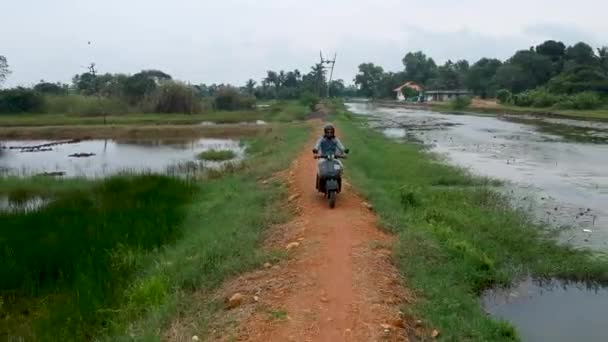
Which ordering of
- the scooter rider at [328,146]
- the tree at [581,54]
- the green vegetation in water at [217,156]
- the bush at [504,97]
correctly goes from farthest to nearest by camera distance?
1. the tree at [581,54]
2. the bush at [504,97]
3. the green vegetation in water at [217,156]
4. the scooter rider at [328,146]

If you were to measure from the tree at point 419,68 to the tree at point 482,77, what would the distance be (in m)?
21.4

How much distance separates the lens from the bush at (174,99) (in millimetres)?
56844

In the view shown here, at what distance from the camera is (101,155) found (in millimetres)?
29016

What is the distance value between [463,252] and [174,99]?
169 ft

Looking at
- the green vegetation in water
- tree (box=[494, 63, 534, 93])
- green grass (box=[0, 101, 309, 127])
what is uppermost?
tree (box=[494, 63, 534, 93])

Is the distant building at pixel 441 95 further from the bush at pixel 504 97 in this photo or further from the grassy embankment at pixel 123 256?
the grassy embankment at pixel 123 256

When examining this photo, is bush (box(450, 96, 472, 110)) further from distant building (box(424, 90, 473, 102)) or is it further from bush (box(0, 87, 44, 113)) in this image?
bush (box(0, 87, 44, 113))

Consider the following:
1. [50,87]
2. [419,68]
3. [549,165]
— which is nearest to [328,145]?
[549,165]

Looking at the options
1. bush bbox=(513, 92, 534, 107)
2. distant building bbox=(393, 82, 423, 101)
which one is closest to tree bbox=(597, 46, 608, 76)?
bush bbox=(513, 92, 534, 107)

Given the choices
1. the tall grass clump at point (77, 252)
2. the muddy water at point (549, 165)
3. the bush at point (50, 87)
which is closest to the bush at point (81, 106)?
the bush at point (50, 87)

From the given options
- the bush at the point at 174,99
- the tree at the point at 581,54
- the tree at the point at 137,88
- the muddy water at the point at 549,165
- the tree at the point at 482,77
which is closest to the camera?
the muddy water at the point at 549,165

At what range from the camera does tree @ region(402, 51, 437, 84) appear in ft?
393

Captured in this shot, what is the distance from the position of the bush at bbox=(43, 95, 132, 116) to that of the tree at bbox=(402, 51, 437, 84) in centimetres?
7553

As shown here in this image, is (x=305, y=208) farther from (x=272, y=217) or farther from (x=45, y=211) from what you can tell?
(x=45, y=211)
